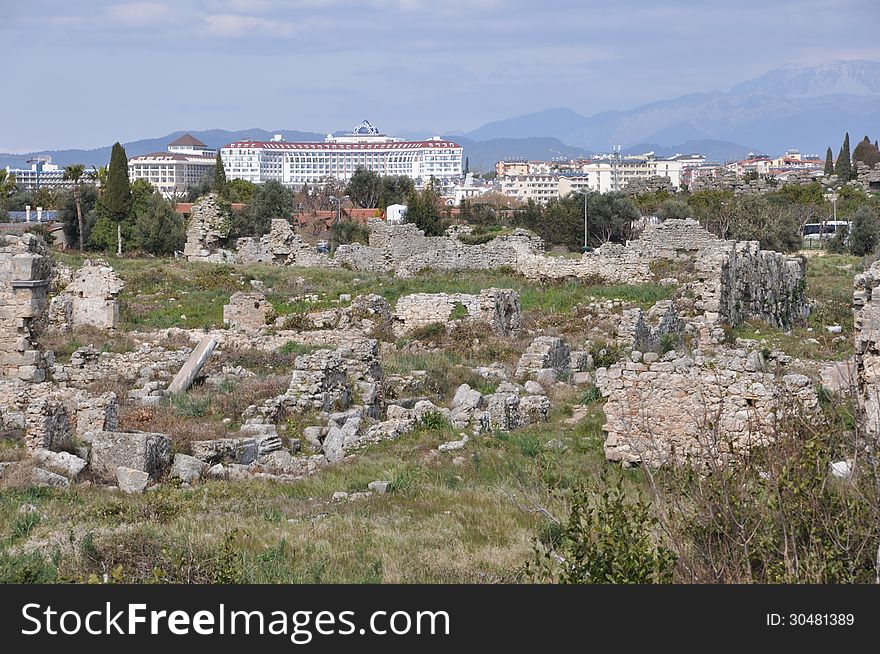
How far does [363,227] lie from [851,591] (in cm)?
5174

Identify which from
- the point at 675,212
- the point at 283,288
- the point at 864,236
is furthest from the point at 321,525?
the point at 675,212

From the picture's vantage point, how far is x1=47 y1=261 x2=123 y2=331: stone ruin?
27.0 metres

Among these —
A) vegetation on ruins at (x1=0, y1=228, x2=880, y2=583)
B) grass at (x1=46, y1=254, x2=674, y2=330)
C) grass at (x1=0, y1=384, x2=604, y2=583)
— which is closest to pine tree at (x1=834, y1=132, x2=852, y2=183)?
grass at (x1=46, y1=254, x2=674, y2=330)

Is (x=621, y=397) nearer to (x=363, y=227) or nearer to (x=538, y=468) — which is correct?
(x=538, y=468)

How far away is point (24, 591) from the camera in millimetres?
6742

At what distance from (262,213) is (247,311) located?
3177 centimetres

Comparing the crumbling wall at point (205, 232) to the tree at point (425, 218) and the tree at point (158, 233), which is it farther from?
the tree at point (425, 218)

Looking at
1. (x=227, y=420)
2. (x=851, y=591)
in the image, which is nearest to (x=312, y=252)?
(x=227, y=420)

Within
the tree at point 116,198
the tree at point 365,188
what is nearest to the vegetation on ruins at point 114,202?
the tree at point 116,198

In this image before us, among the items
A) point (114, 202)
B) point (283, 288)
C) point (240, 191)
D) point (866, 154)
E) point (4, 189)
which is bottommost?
point (283, 288)

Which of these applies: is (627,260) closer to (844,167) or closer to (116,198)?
(116,198)

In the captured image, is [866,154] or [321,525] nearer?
[321,525]

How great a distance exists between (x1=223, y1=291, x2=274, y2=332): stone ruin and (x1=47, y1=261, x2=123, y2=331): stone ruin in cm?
271

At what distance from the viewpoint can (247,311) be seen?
27.4 meters
